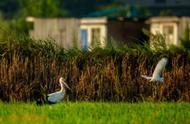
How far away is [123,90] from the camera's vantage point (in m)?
23.0

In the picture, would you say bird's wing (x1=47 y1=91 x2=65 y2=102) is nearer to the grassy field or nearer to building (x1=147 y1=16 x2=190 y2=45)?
the grassy field

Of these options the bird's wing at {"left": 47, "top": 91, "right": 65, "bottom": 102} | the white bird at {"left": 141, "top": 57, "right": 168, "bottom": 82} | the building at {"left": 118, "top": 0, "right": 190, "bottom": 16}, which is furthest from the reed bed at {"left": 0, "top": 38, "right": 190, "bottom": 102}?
the building at {"left": 118, "top": 0, "right": 190, "bottom": 16}

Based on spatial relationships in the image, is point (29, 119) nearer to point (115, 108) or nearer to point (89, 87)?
point (115, 108)

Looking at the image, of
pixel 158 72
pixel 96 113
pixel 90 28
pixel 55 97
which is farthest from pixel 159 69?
pixel 90 28

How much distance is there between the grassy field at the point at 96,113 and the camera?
1733 centimetres

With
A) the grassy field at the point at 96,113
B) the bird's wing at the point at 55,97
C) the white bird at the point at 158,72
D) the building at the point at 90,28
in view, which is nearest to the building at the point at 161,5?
the building at the point at 90,28

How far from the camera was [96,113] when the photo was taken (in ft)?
61.6

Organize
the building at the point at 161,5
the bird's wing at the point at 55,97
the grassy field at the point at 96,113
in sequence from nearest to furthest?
the grassy field at the point at 96,113 → the bird's wing at the point at 55,97 → the building at the point at 161,5

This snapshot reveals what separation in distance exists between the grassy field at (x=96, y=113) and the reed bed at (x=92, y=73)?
1806 millimetres

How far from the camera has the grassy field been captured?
1733 cm

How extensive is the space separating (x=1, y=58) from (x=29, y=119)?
6684 millimetres

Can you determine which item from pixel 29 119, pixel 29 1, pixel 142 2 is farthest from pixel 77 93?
pixel 142 2

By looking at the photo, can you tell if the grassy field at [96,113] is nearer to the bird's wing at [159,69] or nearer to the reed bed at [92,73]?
the bird's wing at [159,69]

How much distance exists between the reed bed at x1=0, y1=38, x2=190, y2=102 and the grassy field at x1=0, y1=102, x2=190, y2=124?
1.81 meters
